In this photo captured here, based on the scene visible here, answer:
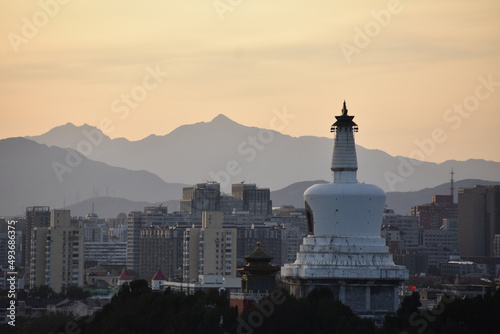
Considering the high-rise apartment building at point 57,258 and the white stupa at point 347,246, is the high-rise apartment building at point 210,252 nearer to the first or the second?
the high-rise apartment building at point 57,258

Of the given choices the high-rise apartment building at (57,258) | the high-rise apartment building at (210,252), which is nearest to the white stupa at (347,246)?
the high-rise apartment building at (57,258)

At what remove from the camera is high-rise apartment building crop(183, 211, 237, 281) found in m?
186

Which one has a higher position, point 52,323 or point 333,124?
point 333,124

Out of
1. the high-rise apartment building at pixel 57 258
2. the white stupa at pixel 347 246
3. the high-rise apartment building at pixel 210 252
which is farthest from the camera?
the high-rise apartment building at pixel 210 252

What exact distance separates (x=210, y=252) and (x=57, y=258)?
22557 mm

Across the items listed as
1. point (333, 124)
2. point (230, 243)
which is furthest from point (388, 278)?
point (230, 243)

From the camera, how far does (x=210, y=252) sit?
188 meters

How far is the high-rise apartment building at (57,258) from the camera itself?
562 feet

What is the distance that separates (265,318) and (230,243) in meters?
125

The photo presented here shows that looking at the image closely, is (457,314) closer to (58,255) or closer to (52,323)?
(52,323)

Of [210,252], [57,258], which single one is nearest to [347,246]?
[57,258]

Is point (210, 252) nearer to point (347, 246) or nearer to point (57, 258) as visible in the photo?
point (57, 258)

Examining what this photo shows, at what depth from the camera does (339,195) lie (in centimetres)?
6762

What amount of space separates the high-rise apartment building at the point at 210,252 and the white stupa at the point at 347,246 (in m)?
117
